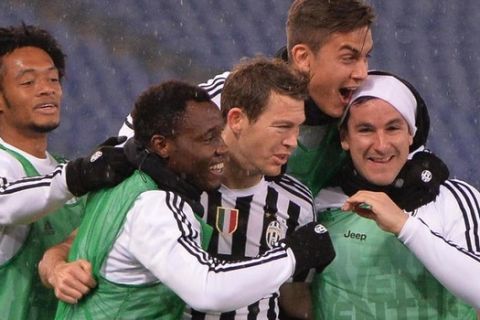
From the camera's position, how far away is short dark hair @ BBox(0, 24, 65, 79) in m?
3.54

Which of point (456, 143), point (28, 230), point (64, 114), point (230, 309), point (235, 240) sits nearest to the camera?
point (230, 309)

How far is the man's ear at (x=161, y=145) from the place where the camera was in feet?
9.27

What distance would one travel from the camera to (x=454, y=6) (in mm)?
4297

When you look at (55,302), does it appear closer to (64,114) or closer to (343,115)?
(343,115)

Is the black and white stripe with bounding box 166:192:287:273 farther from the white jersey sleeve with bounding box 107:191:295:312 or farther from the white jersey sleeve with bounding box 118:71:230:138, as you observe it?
the white jersey sleeve with bounding box 118:71:230:138

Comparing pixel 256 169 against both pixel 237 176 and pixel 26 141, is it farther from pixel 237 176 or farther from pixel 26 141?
pixel 26 141

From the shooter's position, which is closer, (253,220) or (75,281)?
(75,281)

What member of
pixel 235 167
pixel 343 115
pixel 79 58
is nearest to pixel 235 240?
pixel 235 167

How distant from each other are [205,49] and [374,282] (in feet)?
5.33

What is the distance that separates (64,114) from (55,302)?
1.26 meters

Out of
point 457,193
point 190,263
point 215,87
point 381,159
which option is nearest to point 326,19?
point 215,87

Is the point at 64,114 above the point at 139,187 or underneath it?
underneath

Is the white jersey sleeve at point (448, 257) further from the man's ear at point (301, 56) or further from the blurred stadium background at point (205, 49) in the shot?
the blurred stadium background at point (205, 49)

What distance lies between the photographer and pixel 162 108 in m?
2.84
